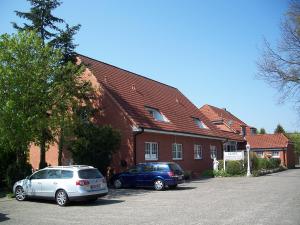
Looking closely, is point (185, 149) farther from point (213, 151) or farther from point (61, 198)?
point (61, 198)

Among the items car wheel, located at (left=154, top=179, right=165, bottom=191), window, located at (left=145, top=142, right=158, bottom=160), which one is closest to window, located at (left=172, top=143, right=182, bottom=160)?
window, located at (left=145, top=142, right=158, bottom=160)

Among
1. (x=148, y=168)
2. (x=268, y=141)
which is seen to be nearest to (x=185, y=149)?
(x=148, y=168)

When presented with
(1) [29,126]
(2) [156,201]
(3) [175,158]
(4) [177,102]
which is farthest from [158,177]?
(4) [177,102]

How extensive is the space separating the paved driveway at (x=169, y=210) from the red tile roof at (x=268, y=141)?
3773 cm

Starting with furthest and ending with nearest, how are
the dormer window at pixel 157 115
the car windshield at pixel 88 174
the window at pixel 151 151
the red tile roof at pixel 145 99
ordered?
the dormer window at pixel 157 115
the red tile roof at pixel 145 99
the window at pixel 151 151
the car windshield at pixel 88 174

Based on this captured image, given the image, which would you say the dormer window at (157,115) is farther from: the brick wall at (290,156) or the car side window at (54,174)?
the brick wall at (290,156)

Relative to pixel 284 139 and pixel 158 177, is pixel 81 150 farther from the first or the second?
pixel 284 139

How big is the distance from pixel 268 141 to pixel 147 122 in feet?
108

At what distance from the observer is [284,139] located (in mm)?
54844

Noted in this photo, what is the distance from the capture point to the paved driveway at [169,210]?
1170 centimetres

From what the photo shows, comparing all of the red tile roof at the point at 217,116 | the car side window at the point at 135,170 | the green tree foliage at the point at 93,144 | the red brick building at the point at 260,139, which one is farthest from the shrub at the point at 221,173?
the red tile roof at the point at 217,116

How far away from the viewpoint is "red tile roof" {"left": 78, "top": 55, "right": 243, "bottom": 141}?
91.1ft

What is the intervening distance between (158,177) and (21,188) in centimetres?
694

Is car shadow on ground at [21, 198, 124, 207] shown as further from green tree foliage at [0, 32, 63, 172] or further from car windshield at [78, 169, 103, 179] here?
green tree foliage at [0, 32, 63, 172]
